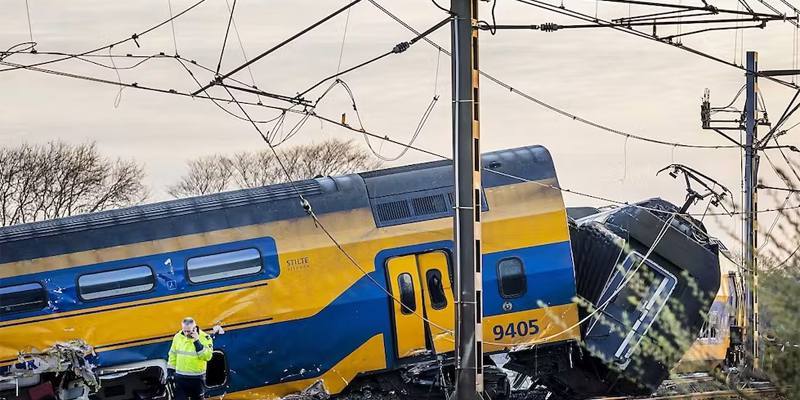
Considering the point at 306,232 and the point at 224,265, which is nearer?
the point at 224,265

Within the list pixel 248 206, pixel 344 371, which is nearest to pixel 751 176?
pixel 344 371

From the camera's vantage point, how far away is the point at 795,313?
33.5 ft

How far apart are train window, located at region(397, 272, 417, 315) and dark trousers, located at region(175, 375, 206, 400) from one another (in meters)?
3.19

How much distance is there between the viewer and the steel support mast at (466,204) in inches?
650

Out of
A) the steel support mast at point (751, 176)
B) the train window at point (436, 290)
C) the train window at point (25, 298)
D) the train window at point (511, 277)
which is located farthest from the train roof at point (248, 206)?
the steel support mast at point (751, 176)

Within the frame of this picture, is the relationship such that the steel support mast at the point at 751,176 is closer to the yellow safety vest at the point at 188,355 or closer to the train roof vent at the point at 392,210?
the train roof vent at the point at 392,210

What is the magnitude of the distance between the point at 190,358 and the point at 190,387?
0.47 m

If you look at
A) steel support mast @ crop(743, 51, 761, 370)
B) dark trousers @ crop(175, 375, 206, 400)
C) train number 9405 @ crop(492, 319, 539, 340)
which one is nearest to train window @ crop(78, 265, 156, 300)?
dark trousers @ crop(175, 375, 206, 400)

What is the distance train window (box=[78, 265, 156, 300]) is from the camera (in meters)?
19.7

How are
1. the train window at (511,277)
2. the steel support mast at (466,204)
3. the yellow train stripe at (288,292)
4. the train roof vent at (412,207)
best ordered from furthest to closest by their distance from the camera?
the train window at (511,277) < the train roof vent at (412,207) < the yellow train stripe at (288,292) < the steel support mast at (466,204)

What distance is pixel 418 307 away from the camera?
20.2m

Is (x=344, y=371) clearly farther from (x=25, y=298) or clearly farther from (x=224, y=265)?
(x=25, y=298)

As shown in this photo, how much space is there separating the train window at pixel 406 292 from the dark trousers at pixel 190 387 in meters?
3.19

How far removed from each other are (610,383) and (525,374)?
182 centimetres
